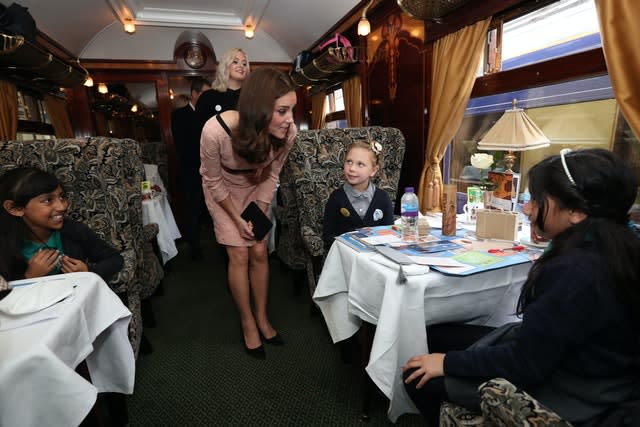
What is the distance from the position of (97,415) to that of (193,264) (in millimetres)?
2624

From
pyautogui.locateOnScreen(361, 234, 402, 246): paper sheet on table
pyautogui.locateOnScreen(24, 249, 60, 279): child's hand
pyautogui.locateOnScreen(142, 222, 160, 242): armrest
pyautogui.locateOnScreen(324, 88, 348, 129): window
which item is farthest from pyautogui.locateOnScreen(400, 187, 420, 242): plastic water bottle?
pyautogui.locateOnScreen(324, 88, 348, 129): window

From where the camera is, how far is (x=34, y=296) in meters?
0.96

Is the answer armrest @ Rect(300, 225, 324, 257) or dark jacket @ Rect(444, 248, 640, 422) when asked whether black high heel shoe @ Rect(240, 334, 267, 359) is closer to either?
armrest @ Rect(300, 225, 324, 257)

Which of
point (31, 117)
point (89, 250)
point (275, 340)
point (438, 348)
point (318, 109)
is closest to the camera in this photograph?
point (438, 348)

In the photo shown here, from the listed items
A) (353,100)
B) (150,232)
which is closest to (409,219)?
(150,232)

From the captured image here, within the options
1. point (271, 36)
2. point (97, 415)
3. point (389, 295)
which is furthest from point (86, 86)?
point (389, 295)

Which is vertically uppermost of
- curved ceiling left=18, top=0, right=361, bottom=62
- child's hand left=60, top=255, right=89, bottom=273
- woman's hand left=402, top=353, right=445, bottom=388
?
curved ceiling left=18, top=0, right=361, bottom=62

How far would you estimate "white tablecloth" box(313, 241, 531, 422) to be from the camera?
113cm

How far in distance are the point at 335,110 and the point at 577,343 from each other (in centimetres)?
475

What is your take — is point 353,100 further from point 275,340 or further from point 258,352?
point 258,352

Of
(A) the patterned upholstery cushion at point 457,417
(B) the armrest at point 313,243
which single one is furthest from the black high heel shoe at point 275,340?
(A) the patterned upholstery cushion at point 457,417

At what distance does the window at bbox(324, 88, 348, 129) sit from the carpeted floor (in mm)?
3040

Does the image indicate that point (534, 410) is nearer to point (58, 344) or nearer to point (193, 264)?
point (58, 344)

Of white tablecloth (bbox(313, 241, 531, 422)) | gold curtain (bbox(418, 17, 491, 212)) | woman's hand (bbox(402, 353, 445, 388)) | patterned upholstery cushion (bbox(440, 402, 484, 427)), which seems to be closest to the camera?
patterned upholstery cushion (bbox(440, 402, 484, 427))
